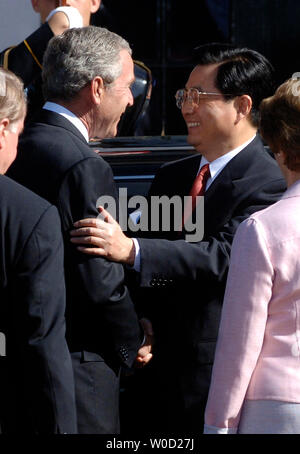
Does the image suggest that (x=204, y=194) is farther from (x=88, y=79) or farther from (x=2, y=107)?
(x=2, y=107)

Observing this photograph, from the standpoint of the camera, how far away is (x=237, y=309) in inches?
98.4

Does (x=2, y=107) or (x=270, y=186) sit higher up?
Result: (x=2, y=107)

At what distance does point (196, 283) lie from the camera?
319 centimetres

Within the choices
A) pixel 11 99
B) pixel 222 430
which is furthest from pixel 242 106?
pixel 222 430

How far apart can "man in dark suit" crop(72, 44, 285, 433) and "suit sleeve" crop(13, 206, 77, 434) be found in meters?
0.41

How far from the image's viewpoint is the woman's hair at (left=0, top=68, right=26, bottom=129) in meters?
2.49

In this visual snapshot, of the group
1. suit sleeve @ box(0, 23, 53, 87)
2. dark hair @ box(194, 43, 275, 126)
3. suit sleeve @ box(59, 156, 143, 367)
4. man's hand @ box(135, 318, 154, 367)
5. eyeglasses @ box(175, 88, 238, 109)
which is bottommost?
man's hand @ box(135, 318, 154, 367)

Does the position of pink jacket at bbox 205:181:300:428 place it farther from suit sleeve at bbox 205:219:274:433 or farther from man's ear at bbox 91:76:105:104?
man's ear at bbox 91:76:105:104

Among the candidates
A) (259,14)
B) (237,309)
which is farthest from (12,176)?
(259,14)

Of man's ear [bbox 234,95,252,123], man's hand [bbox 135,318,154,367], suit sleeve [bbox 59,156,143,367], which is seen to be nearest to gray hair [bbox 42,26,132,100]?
suit sleeve [bbox 59,156,143,367]

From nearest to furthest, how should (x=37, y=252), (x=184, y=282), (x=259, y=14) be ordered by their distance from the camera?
(x=37, y=252)
(x=184, y=282)
(x=259, y=14)

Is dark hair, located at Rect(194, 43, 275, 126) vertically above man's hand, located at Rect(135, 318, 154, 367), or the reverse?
dark hair, located at Rect(194, 43, 275, 126)

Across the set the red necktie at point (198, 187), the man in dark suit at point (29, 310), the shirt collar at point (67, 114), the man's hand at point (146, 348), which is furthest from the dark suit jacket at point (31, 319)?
the red necktie at point (198, 187)

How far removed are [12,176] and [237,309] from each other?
87 cm
